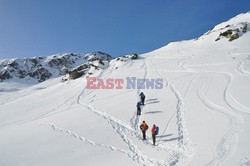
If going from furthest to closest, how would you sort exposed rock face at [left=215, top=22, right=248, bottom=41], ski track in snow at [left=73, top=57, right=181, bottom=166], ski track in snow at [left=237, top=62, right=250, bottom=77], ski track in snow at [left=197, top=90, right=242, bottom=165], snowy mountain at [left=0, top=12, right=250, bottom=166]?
exposed rock face at [left=215, top=22, right=248, bottom=41] → ski track in snow at [left=237, top=62, right=250, bottom=77] → snowy mountain at [left=0, top=12, right=250, bottom=166] → ski track in snow at [left=73, top=57, right=181, bottom=166] → ski track in snow at [left=197, top=90, right=242, bottom=165]

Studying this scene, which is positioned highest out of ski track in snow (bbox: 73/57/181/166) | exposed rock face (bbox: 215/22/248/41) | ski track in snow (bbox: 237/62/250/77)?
exposed rock face (bbox: 215/22/248/41)

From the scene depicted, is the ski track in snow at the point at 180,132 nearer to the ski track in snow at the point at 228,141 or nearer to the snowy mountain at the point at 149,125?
the snowy mountain at the point at 149,125

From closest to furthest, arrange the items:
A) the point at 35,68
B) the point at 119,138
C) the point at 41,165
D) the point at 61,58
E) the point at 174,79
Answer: the point at 41,165, the point at 119,138, the point at 174,79, the point at 35,68, the point at 61,58

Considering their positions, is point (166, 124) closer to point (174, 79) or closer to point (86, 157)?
point (86, 157)

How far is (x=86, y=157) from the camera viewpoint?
13.8 meters

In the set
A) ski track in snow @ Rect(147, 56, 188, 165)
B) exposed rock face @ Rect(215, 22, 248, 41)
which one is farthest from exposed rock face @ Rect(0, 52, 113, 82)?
ski track in snow @ Rect(147, 56, 188, 165)

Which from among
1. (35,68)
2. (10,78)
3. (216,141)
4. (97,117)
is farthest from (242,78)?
(35,68)

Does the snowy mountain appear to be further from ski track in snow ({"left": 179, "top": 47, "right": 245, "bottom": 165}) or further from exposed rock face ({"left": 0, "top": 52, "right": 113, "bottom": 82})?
exposed rock face ({"left": 0, "top": 52, "right": 113, "bottom": 82})

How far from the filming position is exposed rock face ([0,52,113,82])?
11875 centimetres

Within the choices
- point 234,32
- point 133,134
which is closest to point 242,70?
point 133,134

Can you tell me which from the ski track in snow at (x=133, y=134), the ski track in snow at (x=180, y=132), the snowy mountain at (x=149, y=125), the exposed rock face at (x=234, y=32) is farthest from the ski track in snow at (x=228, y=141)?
the exposed rock face at (x=234, y=32)

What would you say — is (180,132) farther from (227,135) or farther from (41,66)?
(41,66)

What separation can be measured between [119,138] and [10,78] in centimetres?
11458

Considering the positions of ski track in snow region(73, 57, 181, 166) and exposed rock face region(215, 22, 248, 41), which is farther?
exposed rock face region(215, 22, 248, 41)
